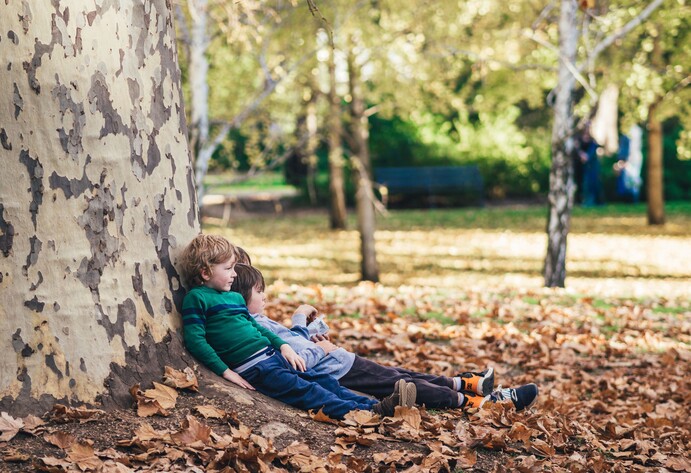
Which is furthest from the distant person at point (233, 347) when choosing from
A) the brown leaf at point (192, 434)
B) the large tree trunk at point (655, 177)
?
the large tree trunk at point (655, 177)

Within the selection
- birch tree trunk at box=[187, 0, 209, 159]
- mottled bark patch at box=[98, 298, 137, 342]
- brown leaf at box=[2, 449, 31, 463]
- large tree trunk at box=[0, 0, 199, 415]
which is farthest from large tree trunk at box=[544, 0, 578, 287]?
brown leaf at box=[2, 449, 31, 463]

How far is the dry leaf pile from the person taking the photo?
11.6 feet

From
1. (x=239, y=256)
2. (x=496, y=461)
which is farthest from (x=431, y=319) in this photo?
(x=496, y=461)

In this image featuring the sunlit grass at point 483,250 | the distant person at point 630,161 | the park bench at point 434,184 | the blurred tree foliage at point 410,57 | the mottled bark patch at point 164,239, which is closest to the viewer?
the mottled bark patch at point 164,239

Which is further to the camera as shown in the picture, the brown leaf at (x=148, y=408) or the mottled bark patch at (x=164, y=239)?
the mottled bark patch at (x=164, y=239)

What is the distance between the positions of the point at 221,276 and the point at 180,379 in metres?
0.57

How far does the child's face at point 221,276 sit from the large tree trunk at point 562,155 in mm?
8319

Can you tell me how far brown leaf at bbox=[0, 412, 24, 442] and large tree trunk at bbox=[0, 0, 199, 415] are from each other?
6 centimetres

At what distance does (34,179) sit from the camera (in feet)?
12.0

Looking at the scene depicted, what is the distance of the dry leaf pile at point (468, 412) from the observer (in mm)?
3551

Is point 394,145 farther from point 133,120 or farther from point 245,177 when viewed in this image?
point 133,120

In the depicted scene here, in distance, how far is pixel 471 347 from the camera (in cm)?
714

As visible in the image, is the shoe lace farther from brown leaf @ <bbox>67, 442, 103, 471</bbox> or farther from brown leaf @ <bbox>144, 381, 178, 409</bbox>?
brown leaf @ <bbox>67, 442, 103, 471</bbox>

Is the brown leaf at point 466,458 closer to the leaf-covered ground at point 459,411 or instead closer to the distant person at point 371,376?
the leaf-covered ground at point 459,411
